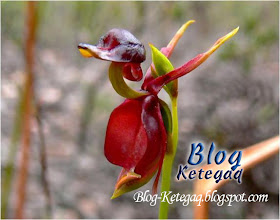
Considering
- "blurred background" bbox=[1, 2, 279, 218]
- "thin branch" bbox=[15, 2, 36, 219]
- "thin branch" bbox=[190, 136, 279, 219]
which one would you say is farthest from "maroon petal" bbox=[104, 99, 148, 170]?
"blurred background" bbox=[1, 2, 279, 218]

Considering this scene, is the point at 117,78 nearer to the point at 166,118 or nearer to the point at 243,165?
the point at 166,118

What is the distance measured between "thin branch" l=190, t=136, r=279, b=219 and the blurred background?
0.79m

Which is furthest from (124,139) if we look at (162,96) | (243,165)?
(162,96)

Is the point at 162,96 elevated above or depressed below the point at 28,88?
below

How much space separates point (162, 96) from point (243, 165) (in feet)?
4.39

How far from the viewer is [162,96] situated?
1959 mm

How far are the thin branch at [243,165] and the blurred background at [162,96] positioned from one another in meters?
0.79

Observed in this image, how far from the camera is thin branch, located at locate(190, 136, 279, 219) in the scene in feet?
1.90

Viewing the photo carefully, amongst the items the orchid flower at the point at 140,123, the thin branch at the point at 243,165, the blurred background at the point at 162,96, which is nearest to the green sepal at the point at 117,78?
the orchid flower at the point at 140,123

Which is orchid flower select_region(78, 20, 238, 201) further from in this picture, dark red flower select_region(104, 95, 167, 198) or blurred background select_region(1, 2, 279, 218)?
blurred background select_region(1, 2, 279, 218)

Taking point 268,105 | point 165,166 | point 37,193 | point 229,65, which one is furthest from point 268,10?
point 165,166

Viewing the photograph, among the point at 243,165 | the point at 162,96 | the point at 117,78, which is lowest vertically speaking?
the point at 162,96

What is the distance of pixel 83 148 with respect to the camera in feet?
6.21

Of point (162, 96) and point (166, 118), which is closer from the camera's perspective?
point (166, 118)
